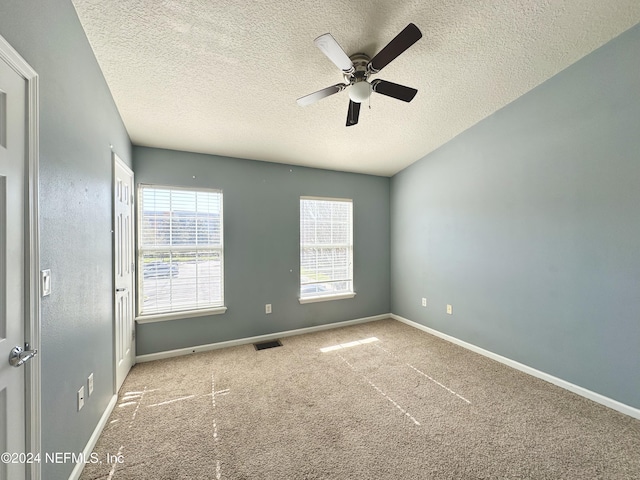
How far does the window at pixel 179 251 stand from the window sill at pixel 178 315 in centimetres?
1

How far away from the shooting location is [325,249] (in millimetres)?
3973

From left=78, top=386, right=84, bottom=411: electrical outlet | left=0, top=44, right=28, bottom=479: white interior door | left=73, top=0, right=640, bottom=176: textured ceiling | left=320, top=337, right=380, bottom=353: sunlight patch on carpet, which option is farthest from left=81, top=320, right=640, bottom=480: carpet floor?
left=73, top=0, right=640, bottom=176: textured ceiling

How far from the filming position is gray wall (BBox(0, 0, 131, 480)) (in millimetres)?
1182

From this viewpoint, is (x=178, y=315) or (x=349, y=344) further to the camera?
(x=349, y=344)

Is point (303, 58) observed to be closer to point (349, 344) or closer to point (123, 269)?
point (123, 269)

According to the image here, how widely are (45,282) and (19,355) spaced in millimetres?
331

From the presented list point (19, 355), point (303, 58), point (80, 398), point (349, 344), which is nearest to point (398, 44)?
point (303, 58)

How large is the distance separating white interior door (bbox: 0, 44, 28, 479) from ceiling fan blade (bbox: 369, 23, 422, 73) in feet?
5.75

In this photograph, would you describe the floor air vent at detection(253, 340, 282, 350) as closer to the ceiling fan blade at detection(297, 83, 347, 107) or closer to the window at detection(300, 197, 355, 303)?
Answer: the window at detection(300, 197, 355, 303)

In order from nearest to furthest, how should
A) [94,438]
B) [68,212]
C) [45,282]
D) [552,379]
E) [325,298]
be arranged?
1. [45,282]
2. [68,212]
3. [94,438]
4. [552,379]
5. [325,298]

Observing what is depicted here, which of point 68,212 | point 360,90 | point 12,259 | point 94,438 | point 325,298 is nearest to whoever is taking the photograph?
point 12,259

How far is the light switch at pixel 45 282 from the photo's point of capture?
116cm

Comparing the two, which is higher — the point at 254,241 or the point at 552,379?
the point at 254,241

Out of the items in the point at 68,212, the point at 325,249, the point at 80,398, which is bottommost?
the point at 80,398
